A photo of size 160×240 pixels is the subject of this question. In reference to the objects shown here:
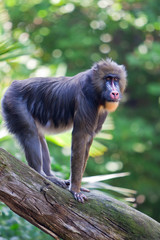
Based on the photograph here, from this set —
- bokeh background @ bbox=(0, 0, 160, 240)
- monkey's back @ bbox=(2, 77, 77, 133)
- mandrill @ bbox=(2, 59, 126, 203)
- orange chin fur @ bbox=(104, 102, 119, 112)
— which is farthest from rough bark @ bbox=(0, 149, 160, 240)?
bokeh background @ bbox=(0, 0, 160, 240)

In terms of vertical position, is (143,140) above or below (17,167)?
below

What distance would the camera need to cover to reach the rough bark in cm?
391

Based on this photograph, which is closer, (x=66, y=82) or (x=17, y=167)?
(x=17, y=167)

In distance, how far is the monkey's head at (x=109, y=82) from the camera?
15.0 ft

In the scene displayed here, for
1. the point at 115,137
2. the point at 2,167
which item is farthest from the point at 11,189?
the point at 115,137

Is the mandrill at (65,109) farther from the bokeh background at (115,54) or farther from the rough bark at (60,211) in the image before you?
the bokeh background at (115,54)

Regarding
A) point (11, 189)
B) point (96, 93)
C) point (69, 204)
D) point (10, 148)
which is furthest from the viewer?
point (10, 148)

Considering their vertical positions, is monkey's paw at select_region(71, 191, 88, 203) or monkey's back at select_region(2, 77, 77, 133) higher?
monkey's back at select_region(2, 77, 77, 133)

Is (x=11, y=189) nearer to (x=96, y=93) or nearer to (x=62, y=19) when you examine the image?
(x=96, y=93)

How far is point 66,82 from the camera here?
16.2 ft

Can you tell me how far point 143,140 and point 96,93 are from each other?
287 inches

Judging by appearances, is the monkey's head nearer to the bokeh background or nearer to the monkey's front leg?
the monkey's front leg

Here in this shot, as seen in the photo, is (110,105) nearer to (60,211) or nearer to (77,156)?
(77,156)

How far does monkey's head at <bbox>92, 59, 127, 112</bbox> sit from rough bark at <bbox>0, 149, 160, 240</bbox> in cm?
111
